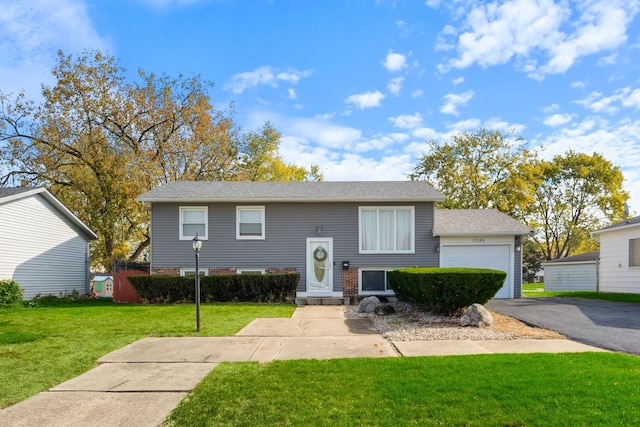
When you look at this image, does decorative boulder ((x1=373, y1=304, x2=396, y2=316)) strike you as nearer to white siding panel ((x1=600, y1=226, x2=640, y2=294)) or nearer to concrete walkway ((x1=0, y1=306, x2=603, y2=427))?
concrete walkway ((x1=0, y1=306, x2=603, y2=427))

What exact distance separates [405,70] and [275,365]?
1069 cm

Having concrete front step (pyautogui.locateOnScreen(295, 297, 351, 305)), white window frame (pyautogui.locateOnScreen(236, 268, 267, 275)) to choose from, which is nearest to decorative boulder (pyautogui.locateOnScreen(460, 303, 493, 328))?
concrete front step (pyautogui.locateOnScreen(295, 297, 351, 305))

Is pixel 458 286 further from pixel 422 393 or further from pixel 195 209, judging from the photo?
pixel 195 209

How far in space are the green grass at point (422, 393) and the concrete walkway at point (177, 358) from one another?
439 mm

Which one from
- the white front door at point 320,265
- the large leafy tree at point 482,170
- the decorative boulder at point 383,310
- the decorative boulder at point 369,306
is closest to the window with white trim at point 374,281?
the white front door at point 320,265

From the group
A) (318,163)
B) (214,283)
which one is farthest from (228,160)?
(214,283)

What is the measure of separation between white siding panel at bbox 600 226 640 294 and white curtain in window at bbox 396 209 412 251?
7.91 m

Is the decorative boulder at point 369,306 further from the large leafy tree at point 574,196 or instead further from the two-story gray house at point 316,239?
the large leafy tree at point 574,196

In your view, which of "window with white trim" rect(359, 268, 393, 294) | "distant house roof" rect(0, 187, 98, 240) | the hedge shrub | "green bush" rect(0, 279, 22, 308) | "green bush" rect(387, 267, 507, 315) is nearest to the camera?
"green bush" rect(387, 267, 507, 315)

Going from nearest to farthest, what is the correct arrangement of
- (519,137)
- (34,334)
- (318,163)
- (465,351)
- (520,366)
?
1. (520,366)
2. (465,351)
3. (34,334)
4. (519,137)
5. (318,163)

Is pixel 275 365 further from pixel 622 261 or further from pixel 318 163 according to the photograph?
pixel 318 163

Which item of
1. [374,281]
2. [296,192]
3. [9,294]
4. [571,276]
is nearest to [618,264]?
[374,281]

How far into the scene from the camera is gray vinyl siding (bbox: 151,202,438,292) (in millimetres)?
15461

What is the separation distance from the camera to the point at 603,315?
10453mm
